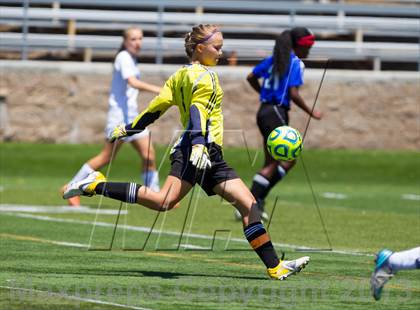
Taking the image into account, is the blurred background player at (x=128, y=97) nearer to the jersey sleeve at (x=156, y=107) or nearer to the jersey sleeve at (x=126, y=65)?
the jersey sleeve at (x=126, y=65)

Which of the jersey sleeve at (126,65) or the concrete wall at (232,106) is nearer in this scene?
the jersey sleeve at (126,65)

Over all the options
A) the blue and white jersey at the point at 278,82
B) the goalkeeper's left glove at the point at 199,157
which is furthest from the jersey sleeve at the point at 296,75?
the goalkeeper's left glove at the point at 199,157

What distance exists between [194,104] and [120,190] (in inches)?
35.3

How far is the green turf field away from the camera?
8586 mm

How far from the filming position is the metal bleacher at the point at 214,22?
24422 mm

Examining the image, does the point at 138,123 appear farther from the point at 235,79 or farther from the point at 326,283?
the point at 235,79

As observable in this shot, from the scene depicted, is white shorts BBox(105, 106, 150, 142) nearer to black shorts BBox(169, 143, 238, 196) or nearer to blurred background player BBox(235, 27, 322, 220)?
blurred background player BBox(235, 27, 322, 220)

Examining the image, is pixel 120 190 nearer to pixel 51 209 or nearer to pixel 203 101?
pixel 203 101

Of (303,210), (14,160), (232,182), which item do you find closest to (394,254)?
(232,182)

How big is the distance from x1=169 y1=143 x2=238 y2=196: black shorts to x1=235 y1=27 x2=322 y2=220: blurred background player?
15.5 ft

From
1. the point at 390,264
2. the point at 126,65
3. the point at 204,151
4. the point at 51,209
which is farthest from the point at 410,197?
the point at 390,264

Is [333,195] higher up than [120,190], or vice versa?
[120,190]

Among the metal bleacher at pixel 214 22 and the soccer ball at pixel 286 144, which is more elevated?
the soccer ball at pixel 286 144

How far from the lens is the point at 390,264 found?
7699 millimetres
